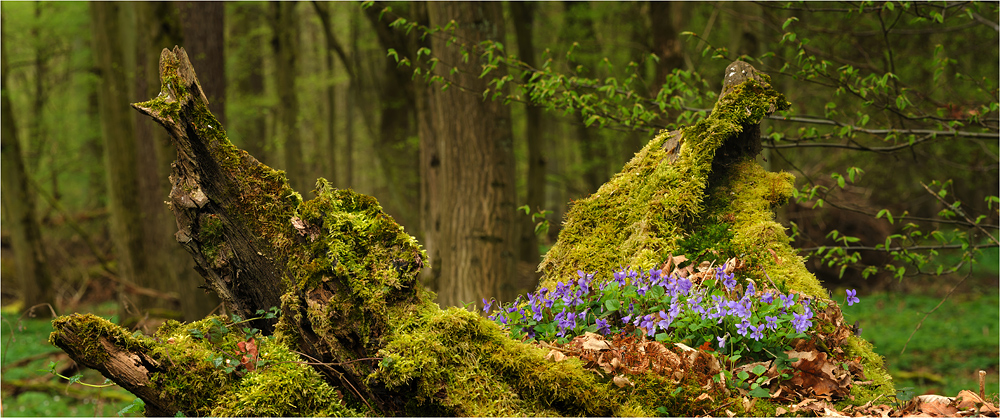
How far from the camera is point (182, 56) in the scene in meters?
2.44

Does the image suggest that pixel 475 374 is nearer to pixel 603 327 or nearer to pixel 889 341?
pixel 603 327

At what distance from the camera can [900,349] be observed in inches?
401

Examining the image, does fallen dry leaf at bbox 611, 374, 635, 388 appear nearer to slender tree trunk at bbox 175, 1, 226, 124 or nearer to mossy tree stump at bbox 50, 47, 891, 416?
mossy tree stump at bbox 50, 47, 891, 416

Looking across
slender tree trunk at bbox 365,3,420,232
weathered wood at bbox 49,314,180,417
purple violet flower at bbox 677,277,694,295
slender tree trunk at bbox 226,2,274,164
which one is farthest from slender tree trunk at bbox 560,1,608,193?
weathered wood at bbox 49,314,180,417

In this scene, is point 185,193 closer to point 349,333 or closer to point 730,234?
point 349,333

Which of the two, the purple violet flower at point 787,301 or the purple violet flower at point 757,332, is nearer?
the purple violet flower at point 757,332

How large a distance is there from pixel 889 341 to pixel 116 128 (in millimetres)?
13561

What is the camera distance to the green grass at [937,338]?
8656mm

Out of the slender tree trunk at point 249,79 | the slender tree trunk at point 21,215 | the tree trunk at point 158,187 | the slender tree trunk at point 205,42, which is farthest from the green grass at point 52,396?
the slender tree trunk at point 249,79

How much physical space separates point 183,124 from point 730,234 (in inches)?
104

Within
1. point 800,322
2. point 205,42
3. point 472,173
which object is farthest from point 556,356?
point 205,42

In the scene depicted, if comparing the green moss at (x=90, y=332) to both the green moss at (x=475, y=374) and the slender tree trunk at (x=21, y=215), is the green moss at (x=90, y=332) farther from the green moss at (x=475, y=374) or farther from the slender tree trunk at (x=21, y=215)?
the slender tree trunk at (x=21, y=215)

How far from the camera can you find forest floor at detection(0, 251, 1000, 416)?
7706mm

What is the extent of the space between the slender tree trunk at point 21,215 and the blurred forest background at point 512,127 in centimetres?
4
